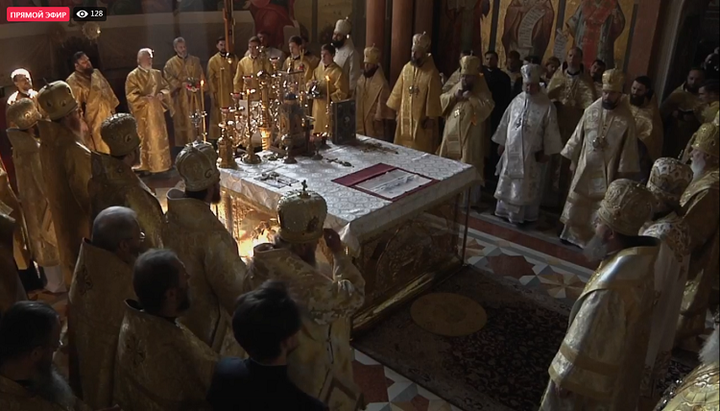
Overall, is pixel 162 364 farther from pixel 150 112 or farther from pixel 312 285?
pixel 150 112

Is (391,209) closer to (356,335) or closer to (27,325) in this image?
(356,335)

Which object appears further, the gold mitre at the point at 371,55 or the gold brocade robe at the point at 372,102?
the gold brocade robe at the point at 372,102

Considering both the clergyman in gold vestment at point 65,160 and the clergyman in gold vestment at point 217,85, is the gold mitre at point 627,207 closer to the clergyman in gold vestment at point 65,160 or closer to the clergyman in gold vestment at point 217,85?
the clergyman in gold vestment at point 65,160

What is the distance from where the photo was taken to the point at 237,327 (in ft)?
6.55

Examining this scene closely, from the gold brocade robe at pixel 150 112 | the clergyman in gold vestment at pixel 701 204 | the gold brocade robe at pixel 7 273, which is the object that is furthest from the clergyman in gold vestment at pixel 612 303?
the gold brocade robe at pixel 150 112

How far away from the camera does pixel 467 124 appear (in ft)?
24.7

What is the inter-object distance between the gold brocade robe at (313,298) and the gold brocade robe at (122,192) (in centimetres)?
126

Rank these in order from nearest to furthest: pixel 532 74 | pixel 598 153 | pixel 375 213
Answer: pixel 375 213 → pixel 598 153 → pixel 532 74

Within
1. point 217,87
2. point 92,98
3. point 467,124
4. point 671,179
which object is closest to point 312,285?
point 671,179

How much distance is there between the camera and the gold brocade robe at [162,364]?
7.39ft

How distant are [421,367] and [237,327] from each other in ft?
10.2

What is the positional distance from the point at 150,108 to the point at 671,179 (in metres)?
7.27

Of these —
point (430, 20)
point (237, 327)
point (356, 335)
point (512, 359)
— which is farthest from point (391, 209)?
point (430, 20)
